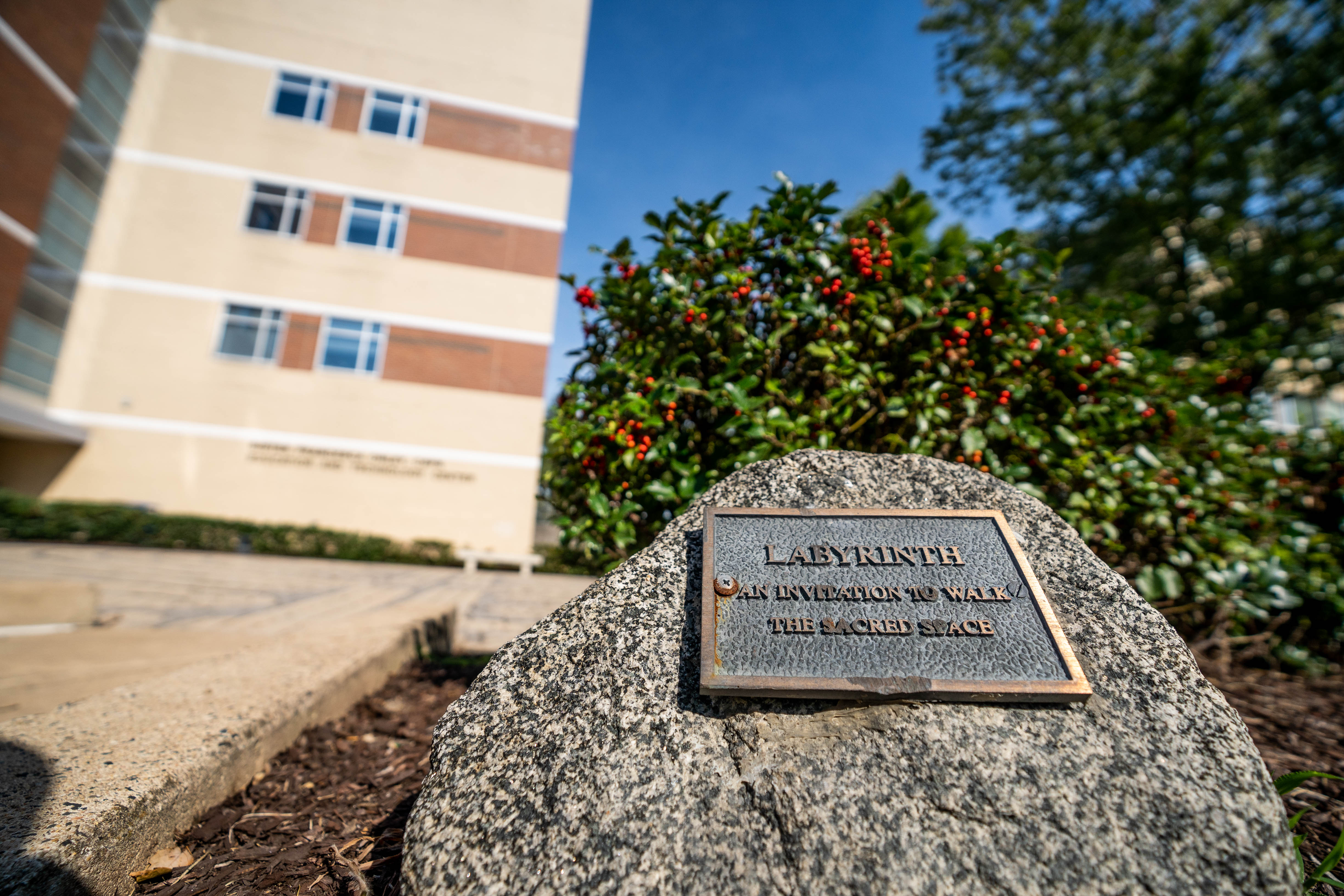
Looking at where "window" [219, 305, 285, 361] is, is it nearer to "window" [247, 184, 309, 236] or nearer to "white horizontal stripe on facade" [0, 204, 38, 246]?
"window" [247, 184, 309, 236]

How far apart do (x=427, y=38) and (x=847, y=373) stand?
1874 centimetres

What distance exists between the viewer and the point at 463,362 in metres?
15.3

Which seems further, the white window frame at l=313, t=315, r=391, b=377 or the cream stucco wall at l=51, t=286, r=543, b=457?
the white window frame at l=313, t=315, r=391, b=377

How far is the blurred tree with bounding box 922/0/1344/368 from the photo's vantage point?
397 inches

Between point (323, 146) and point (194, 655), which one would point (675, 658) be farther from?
point (323, 146)

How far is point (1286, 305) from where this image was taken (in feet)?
33.8

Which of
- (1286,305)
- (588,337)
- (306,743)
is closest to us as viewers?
(306,743)

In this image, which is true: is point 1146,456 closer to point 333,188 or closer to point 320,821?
point 320,821

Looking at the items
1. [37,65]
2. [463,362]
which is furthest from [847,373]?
[37,65]

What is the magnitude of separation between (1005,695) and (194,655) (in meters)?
5.07

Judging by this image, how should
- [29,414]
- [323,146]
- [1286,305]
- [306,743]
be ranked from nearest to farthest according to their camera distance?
[306,743]
[1286,305]
[29,414]
[323,146]

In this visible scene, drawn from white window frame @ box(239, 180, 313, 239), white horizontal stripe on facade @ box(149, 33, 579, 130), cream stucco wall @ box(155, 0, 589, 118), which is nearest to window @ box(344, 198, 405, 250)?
white window frame @ box(239, 180, 313, 239)

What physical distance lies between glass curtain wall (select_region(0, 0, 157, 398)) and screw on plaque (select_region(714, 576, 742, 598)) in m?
18.3

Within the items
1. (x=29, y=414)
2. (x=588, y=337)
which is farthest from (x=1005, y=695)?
(x=29, y=414)
